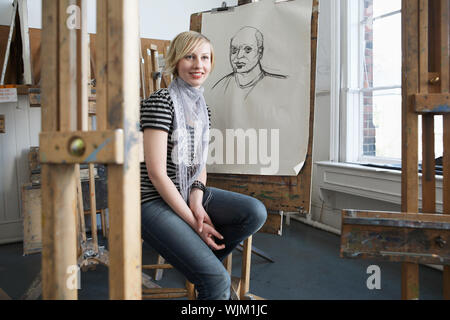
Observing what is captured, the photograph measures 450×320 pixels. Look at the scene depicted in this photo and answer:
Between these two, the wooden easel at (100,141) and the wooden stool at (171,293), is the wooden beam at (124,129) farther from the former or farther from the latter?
the wooden stool at (171,293)

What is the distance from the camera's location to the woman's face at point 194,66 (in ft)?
4.52

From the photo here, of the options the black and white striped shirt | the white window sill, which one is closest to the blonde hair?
the black and white striped shirt

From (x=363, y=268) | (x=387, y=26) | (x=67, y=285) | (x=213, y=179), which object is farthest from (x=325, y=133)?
(x=67, y=285)

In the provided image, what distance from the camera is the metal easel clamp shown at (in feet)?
2.30

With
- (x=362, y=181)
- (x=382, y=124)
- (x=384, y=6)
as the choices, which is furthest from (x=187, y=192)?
(x=384, y=6)

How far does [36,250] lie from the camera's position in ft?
8.55

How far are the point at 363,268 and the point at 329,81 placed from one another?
154 centimetres

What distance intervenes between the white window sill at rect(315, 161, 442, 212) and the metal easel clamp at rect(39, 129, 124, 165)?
1.93m

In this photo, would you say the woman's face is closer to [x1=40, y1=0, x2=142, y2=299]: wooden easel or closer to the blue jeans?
the blue jeans

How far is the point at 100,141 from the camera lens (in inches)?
28.0

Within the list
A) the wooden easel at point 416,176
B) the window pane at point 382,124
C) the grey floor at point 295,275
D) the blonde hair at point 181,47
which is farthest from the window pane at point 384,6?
the blonde hair at point 181,47

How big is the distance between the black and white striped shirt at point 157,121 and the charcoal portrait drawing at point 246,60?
556 millimetres

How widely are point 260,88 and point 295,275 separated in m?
1.16

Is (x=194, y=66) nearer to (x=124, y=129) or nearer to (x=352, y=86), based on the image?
(x=124, y=129)
